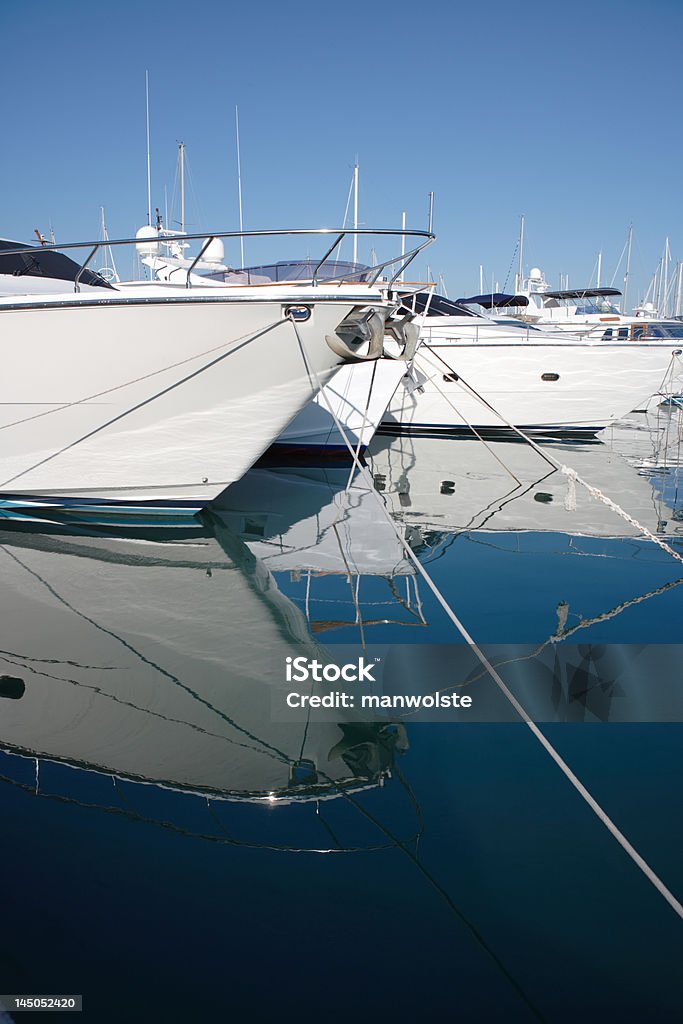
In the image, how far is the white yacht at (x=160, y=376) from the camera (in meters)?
5.92

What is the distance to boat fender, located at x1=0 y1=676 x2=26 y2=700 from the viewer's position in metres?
3.70

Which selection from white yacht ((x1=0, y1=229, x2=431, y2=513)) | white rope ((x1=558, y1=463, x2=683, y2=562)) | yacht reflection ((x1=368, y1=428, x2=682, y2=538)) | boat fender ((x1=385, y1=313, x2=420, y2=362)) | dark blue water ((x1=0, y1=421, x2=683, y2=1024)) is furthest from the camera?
yacht reflection ((x1=368, y1=428, x2=682, y2=538))

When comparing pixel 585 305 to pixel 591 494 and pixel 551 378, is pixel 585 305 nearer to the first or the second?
pixel 551 378

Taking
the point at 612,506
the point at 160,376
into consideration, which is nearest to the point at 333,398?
the point at 160,376

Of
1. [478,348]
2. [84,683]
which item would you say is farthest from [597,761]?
[478,348]

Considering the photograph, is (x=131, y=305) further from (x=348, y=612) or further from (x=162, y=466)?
(x=348, y=612)

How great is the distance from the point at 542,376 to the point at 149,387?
7.94 meters

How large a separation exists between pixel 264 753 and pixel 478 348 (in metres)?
9.96

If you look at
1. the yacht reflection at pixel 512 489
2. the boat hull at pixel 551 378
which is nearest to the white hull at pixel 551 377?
the boat hull at pixel 551 378

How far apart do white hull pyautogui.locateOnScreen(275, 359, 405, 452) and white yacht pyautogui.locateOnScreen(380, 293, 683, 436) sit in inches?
52.2

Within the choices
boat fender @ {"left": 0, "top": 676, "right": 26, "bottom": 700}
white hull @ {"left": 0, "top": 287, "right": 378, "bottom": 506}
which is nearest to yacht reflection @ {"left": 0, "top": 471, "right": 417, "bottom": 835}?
boat fender @ {"left": 0, "top": 676, "right": 26, "bottom": 700}

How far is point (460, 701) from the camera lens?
3.70 metres

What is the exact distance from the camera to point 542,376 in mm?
12109

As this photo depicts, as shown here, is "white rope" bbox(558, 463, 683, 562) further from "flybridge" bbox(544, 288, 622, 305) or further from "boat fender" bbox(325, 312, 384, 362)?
"flybridge" bbox(544, 288, 622, 305)
